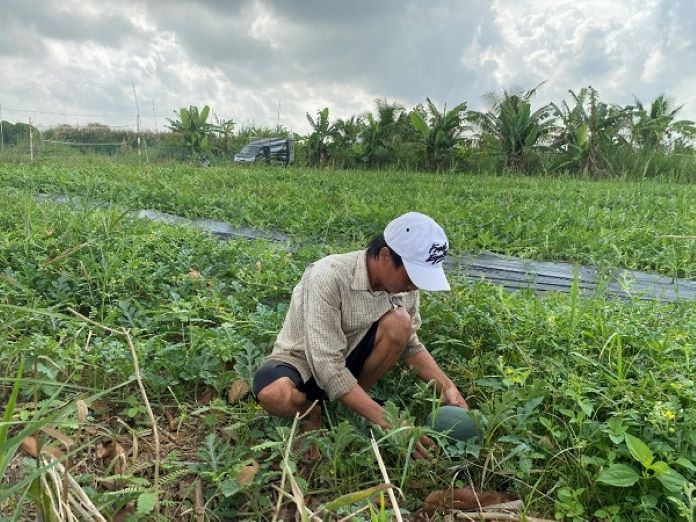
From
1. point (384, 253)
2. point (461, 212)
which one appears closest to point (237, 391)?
point (384, 253)

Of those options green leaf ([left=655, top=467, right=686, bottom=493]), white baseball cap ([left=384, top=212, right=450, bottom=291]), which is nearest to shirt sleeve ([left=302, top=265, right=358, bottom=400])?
white baseball cap ([left=384, top=212, right=450, bottom=291])

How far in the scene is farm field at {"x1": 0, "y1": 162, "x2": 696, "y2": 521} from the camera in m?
1.84

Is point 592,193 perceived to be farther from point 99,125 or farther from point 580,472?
point 99,125

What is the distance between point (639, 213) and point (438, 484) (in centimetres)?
581

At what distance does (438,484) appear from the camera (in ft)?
6.57

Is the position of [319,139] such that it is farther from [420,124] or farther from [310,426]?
[310,426]

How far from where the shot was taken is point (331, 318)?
7.09 feet

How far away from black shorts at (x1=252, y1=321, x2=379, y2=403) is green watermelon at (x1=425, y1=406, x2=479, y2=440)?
393 mm

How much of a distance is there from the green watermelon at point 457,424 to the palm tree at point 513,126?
14.7m

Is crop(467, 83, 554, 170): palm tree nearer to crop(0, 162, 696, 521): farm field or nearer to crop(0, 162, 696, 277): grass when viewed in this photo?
crop(0, 162, 696, 277): grass

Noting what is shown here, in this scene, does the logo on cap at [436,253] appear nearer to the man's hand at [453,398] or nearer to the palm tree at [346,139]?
the man's hand at [453,398]

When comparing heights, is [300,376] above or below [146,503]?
above

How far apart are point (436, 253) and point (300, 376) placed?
76 centimetres

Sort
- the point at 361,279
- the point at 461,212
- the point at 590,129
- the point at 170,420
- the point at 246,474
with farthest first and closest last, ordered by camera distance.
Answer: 1. the point at 590,129
2. the point at 461,212
3. the point at 170,420
4. the point at 361,279
5. the point at 246,474
